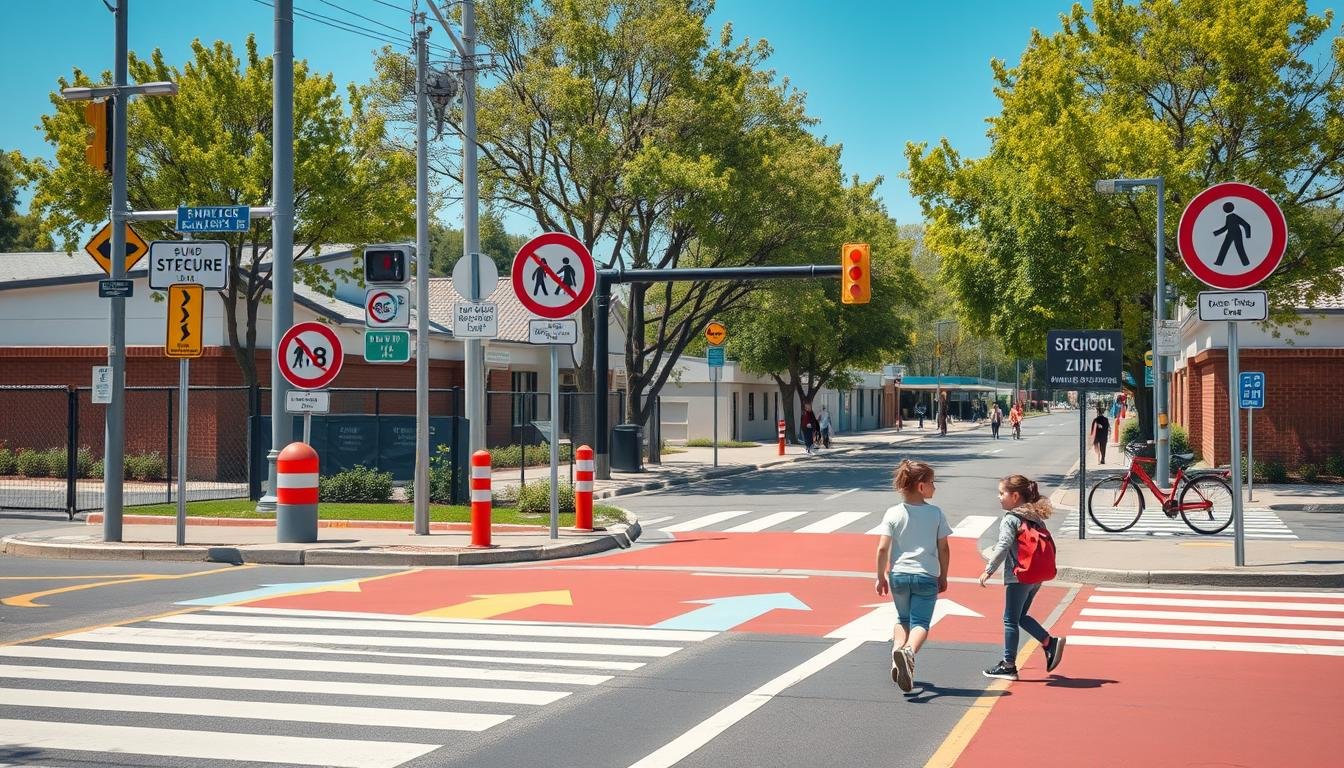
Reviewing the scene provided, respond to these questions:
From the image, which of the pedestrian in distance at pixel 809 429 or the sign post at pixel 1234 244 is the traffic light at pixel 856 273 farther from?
the pedestrian in distance at pixel 809 429

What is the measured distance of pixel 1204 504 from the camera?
61.2 ft

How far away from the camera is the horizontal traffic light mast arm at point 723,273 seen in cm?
2880

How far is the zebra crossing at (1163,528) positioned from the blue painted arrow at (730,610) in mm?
7608

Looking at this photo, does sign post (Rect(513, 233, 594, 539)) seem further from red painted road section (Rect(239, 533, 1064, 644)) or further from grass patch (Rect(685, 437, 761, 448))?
grass patch (Rect(685, 437, 761, 448))

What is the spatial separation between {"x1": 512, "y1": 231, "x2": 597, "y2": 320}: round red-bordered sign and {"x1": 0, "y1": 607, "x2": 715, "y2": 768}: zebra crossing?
5521 millimetres

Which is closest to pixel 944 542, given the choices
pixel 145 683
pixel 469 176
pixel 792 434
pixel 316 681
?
pixel 316 681

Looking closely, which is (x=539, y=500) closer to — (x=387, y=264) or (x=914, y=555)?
(x=387, y=264)

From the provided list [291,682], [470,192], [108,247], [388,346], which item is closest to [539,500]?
[388,346]

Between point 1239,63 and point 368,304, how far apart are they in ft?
71.2

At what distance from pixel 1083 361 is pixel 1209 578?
13.6 feet

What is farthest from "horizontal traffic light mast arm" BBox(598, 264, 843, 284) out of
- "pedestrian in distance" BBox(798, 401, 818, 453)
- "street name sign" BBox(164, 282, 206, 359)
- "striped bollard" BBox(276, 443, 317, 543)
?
"pedestrian in distance" BBox(798, 401, 818, 453)

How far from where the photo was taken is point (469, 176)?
2255 cm

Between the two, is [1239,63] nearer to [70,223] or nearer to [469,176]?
[469,176]

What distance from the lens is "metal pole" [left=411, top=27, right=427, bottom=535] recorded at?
56.4 ft
